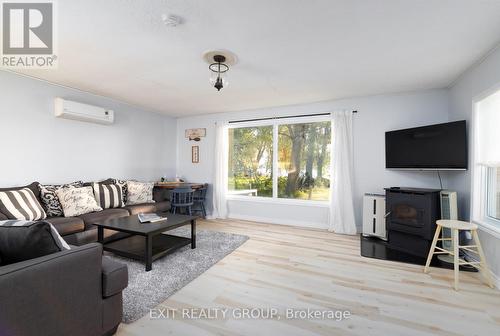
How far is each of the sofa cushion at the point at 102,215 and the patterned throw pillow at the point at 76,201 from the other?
103 millimetres

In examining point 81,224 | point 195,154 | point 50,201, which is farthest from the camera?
point 195,154

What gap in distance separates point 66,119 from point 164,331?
3.46 m

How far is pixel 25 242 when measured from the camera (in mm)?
1231

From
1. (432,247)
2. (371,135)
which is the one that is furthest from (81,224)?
(371,135)

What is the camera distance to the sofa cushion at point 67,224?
262 centimetres

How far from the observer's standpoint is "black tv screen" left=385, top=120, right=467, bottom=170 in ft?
8.95

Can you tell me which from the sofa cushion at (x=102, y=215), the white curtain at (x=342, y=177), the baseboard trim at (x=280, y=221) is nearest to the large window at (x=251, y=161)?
the baseboard trim at (x=280, y=221)

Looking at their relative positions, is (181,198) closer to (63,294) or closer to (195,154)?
(195,154)

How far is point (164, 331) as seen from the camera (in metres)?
1.58

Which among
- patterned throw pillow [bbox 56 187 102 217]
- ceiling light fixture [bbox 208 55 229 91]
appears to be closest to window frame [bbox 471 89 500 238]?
ceiling light fixture [bbox 208 55 229 91]

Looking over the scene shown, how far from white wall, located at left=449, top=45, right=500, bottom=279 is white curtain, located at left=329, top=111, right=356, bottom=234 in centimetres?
134

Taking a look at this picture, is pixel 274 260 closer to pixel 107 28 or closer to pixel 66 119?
pixel 107 28

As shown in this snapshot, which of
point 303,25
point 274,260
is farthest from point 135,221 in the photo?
point 303,25

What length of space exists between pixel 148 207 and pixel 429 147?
14.1 feet
